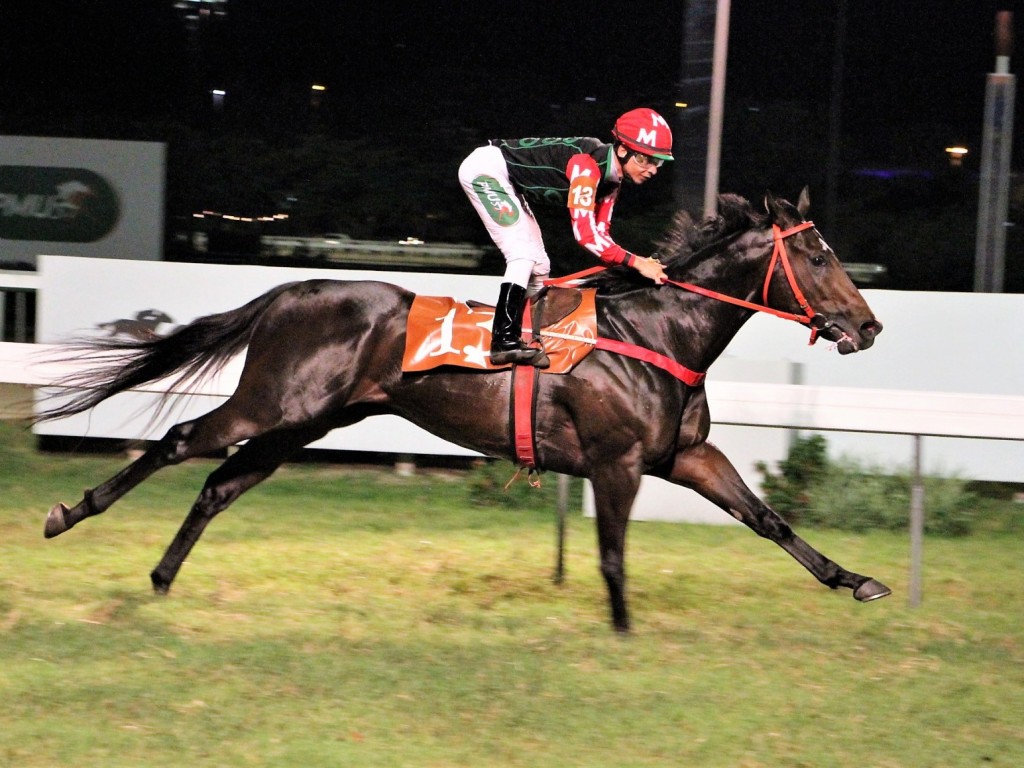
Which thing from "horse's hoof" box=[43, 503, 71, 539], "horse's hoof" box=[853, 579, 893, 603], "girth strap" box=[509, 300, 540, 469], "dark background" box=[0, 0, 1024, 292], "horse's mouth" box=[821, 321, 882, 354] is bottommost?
"horse's hoof" box=[853, 579, 893, 603]

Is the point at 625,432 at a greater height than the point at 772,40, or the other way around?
the point at 772,40

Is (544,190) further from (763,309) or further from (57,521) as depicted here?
(57,521)

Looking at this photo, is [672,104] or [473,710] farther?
[672,104]

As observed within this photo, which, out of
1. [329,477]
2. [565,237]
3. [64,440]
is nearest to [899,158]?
[565,237]

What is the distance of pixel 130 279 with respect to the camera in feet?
28.7

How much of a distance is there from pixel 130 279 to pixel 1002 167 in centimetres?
635

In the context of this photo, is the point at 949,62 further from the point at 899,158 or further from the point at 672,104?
the point at 672,104

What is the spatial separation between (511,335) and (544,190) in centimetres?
65

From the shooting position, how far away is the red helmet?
4.94 m

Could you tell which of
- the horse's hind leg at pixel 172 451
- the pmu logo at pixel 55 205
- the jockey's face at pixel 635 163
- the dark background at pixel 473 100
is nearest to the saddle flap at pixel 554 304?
the jockey's face at pixel 635 163

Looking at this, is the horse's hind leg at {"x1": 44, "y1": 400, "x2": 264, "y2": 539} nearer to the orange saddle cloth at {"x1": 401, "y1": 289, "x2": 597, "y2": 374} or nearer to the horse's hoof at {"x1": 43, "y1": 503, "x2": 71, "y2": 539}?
the horse's hoof at {"x1": 43, "y1": 503, "x2": 71, "y2": 539}

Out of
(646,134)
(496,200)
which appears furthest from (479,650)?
(646,134)

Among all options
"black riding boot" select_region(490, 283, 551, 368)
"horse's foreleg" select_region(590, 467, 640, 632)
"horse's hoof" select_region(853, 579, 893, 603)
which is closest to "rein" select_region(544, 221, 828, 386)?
"black riding boot" select_region(490, 283, 551, 368)

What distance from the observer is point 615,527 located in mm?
5016
